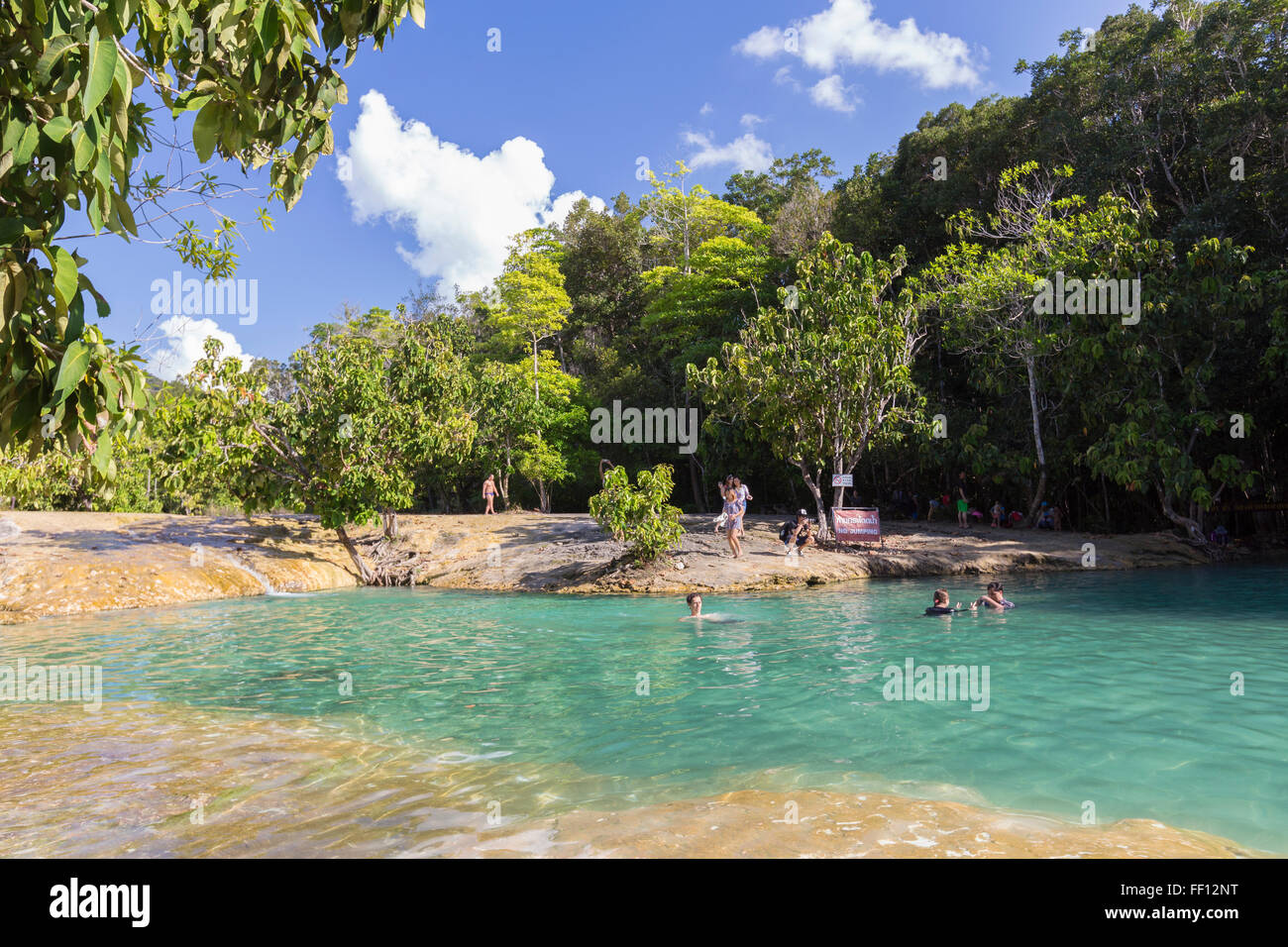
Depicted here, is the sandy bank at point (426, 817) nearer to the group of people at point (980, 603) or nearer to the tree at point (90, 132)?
the tree at point (90, 132)

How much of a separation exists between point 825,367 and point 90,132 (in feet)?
72.9

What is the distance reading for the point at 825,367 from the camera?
77.4 feet

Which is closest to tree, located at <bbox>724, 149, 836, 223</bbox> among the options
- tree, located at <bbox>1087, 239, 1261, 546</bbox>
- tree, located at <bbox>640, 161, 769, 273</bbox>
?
tree, located at <bbox>640, 161, 769, 273</bbox>

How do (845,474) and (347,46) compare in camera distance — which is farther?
(845,474)

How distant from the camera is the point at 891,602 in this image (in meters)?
16.8

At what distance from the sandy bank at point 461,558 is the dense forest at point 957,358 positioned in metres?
1.71

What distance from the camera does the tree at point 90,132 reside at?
2.72 metres

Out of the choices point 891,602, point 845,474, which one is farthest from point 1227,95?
point 891,602

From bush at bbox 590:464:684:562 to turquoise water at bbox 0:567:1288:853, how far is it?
213 cm

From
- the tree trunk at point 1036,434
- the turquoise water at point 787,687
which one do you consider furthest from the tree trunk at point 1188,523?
the turquoise water at point 787,687

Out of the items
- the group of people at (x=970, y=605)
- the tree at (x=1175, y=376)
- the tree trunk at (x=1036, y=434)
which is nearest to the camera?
the group of people at (x=970, y=605)

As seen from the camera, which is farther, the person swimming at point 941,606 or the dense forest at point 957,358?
the dense forest at point 957,358
